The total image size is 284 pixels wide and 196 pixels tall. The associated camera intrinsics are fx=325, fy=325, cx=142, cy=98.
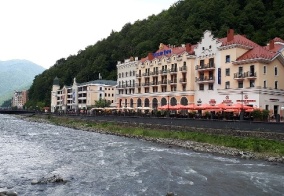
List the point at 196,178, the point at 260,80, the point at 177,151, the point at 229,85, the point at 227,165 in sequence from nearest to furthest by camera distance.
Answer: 1. the point at 196,178
2. the point at 227,165
3. the point at 177,151
4. the point at 260,80
5. the point at 229,85

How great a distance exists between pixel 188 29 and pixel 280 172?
91474 mm

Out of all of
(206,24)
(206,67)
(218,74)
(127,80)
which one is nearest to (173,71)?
(206,67)

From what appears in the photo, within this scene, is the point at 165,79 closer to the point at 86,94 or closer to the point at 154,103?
the point at 154,103

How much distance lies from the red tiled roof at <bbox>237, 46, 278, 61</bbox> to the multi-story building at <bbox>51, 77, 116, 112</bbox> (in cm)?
8092

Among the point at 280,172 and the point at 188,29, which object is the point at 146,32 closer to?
the point at 188,29

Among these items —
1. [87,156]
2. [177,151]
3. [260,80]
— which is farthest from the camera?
[260,80]

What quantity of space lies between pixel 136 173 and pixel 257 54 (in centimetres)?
4381

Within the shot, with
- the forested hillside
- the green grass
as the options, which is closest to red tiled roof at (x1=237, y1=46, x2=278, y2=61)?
the green grass

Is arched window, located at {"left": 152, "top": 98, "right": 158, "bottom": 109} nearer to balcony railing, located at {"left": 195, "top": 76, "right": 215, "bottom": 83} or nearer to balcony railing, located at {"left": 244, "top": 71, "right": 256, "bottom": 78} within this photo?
balcony railing, located at {"left": 195, "top": 76, "right": 215, "bottom": 83}

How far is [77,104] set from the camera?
151250mm

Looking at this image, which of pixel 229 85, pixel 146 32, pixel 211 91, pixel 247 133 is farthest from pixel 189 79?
pixel 146 32

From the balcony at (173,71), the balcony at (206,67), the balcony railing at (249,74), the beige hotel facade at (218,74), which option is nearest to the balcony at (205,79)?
the beige hotel facade at (218,74)

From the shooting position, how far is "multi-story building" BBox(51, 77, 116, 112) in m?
137

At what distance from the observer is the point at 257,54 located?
61.1 meters
